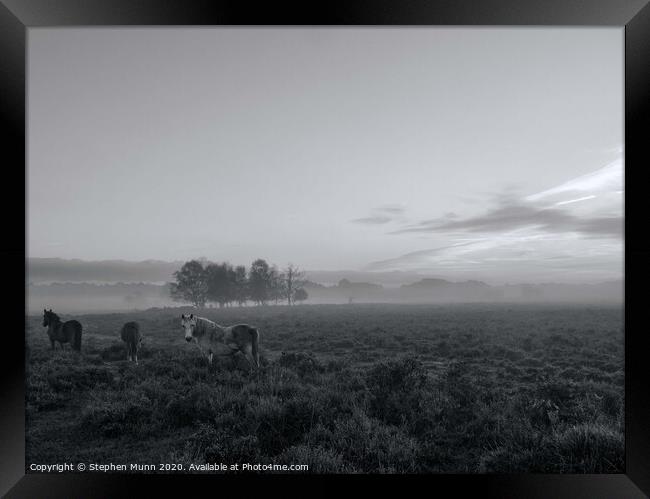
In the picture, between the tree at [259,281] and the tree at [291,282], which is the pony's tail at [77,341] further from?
the tree at [259,281]

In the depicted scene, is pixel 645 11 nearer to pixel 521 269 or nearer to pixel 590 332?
pixel 521 269

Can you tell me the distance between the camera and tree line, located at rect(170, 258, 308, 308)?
86.0 ft

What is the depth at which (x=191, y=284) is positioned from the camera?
26.1m

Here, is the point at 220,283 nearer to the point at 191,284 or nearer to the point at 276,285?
the point at 191,284

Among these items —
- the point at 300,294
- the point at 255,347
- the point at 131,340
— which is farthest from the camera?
the point at 300,294

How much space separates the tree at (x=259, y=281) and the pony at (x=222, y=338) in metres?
20.2

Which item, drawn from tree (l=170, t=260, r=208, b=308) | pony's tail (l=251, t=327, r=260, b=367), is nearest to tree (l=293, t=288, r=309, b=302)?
tree (l=170, t=260, r=208, b=308)

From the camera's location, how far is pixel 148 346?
10312 mm

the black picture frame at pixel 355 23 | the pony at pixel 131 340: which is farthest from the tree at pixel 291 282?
the black picture frame at pixel 355 23

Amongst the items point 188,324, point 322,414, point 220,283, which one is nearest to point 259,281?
point 220,283

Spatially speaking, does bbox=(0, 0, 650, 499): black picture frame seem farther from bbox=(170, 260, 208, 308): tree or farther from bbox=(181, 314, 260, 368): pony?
bbox=(170, 260, 208, 308): tree

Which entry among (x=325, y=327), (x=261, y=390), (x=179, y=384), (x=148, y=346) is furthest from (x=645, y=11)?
(x=325, y=327)

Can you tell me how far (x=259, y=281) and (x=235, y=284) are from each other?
1980mm

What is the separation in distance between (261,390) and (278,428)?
131 centimetres
